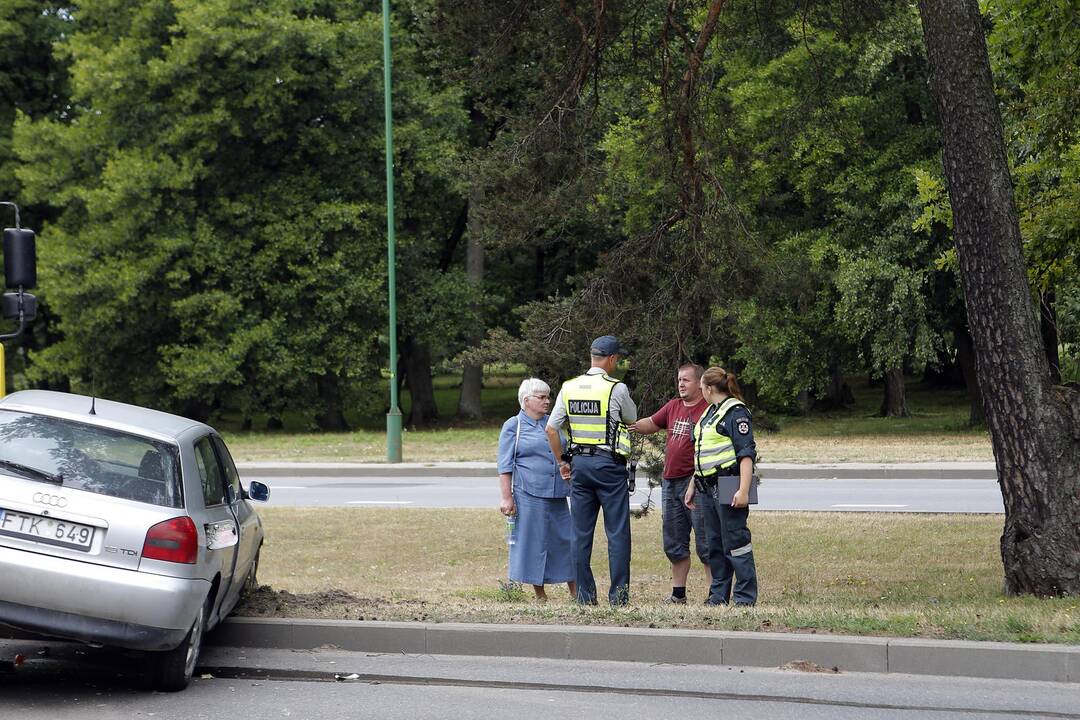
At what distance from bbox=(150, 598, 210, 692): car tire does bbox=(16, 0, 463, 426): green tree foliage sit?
28696mm

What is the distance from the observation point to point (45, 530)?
6.57 metres

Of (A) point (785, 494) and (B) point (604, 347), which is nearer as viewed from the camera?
(B) point (604, 347)

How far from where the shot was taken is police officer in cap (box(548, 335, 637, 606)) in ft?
30.8

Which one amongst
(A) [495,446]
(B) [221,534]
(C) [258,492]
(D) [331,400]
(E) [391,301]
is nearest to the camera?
(B) [221,534]

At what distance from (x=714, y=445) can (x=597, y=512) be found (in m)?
0.95

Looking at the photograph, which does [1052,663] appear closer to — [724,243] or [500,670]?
[500,670]

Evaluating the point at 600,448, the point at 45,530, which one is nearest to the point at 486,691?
the point at 45,530

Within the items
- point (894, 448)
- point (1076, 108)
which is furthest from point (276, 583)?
point (894, 448)

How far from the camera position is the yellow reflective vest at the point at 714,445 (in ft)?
30.0

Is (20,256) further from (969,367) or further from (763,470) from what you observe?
(969,367)

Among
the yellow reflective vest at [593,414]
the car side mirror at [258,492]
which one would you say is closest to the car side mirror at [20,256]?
the car side mirror at [258,492]

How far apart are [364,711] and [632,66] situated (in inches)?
349

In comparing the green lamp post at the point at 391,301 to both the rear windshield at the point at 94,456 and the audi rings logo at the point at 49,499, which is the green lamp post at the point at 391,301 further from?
the audi rings logo at the point at 49,499

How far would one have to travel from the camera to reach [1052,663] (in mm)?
6863
